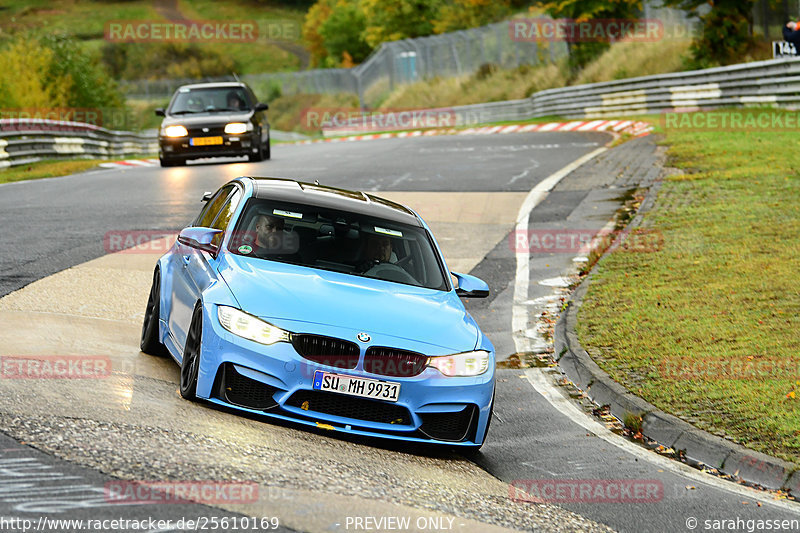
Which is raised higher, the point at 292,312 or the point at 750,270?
the point at 292,312

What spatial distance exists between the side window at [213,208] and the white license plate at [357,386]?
274 centimetres

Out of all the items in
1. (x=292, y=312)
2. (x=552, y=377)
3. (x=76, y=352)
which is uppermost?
(x=292, y=312)

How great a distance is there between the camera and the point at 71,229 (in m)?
16.2

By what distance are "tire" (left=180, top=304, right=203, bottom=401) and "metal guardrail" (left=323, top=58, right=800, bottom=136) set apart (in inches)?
954

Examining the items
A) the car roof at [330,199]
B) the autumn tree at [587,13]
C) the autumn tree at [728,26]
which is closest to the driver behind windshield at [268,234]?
the car roof at [330,199]

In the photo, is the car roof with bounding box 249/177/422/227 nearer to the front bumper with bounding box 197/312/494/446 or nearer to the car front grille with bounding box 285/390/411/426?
the front bumper with bounding box 197/312/494/446

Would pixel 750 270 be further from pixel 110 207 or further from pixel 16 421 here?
pixel 110 207

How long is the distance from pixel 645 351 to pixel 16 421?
583 centimetres

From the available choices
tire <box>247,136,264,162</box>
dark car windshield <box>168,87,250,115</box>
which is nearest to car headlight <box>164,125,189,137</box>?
dark car windshield <box>168,87,250,115</box>

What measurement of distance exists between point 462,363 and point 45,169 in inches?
885

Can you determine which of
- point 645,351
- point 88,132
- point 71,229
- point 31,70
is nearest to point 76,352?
point 645,351

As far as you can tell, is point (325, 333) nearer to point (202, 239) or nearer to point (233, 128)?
point (202, 239)

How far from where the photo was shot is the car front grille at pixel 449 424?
7.39 m

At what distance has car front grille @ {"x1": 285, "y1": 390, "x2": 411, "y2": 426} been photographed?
716 cm
